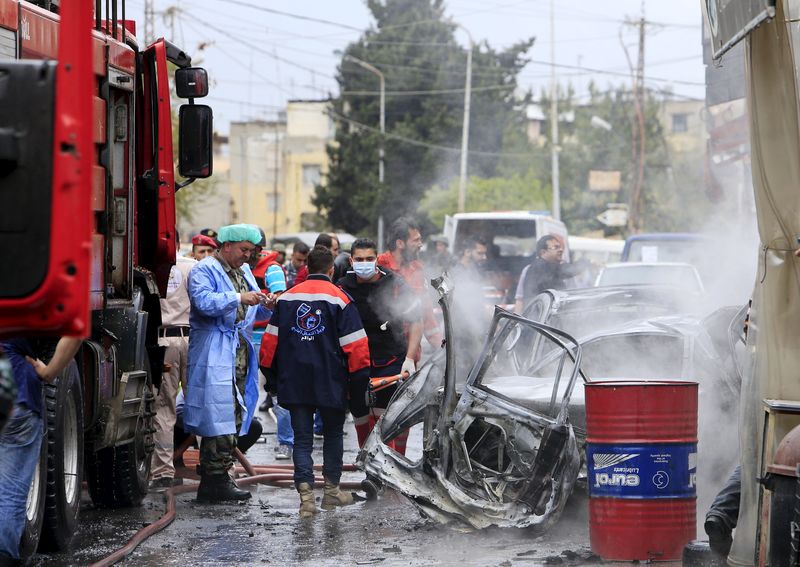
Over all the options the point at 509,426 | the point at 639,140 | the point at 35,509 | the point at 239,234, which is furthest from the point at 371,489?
the point at 639,140

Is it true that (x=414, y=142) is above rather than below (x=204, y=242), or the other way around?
above

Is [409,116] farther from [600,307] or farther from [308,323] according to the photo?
[308,323]

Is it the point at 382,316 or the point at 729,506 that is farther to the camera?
the point at 382,316

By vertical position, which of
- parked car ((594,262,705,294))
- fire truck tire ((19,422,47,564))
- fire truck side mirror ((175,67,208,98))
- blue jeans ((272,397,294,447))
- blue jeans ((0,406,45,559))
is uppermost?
fire truck side mirror ((175,67,208,98))

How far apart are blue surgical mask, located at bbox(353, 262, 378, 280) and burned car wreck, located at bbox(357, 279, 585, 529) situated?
1.67 metres

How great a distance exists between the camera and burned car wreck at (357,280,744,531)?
8086mm

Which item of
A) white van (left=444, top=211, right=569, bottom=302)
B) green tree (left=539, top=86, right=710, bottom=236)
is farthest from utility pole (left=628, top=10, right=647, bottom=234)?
green tree (left=539, top=86, right=710, bottom=236)

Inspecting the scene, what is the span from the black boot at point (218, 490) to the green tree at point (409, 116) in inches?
2148

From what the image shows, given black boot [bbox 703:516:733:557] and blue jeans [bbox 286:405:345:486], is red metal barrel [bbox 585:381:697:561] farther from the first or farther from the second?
blue jeans [bbox 286:405:345:486]

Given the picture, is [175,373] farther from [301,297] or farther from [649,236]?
[649,236]

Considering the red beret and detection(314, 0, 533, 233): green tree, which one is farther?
detection(314, 0, 533, 233): green tree

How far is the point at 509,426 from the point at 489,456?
1.09 ft

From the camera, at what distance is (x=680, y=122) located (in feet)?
340

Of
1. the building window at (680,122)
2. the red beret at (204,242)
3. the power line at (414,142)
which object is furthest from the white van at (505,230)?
the building window at (680,122)
